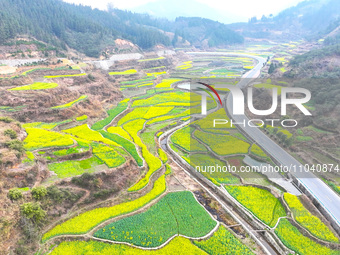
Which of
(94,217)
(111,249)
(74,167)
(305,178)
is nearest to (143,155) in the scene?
(74,167)

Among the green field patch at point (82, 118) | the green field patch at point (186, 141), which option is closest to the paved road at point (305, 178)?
the green field patch at point (186, 141)

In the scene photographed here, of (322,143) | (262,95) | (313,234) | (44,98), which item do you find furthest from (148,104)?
(313,234)

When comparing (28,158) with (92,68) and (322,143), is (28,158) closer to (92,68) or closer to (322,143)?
(322,143)

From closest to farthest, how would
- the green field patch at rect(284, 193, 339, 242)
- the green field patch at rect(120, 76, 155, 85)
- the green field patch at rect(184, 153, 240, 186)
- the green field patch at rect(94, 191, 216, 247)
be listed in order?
the green field patch at rect(94, 191, 216, 247), the green field patch at rect(284, 193, 339, 242), the green field patch at rect(184, 153, 240, 186), the green field patch at rect(120, 76, 155, 85)

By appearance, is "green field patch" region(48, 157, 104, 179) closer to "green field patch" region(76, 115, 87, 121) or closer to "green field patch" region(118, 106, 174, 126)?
"green field patch" region(76, 115, 87, 121)

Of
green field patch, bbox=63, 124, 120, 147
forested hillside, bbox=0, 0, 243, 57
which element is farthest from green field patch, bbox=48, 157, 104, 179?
forested hillside, bbox=0, 0, 243, 57
